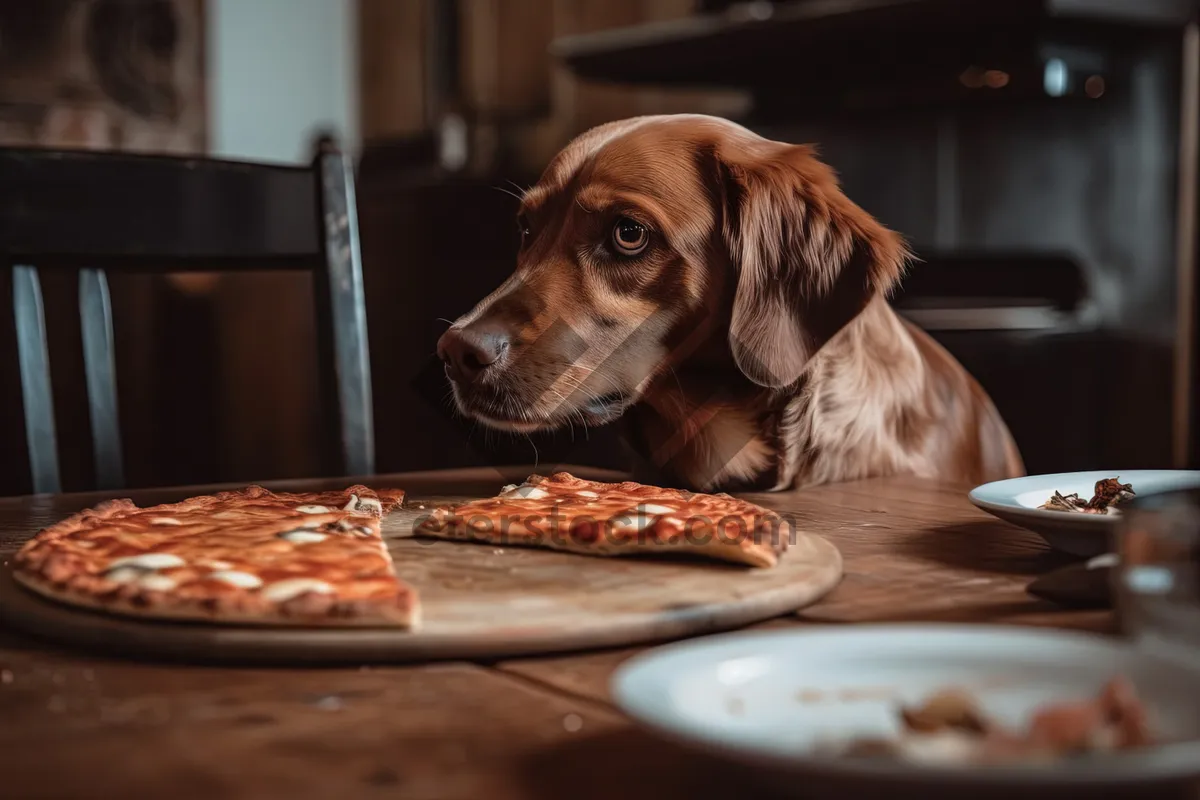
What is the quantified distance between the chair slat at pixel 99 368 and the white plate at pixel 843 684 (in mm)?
1438

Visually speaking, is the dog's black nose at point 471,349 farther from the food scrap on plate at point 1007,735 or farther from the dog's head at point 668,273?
the food scrap on plate at point 1007,735

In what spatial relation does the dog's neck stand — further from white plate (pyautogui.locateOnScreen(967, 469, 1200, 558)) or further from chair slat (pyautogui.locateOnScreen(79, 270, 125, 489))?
chair slat (pyautogui.locateOnScreen(79, 270, 125, 489))

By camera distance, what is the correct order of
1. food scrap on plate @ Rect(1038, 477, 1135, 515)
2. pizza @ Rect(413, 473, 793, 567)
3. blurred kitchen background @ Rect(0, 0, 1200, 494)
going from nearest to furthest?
pizza @ Rect(413, 473, 793, 567) → food scrap on plate @ Rect(1038, 477, 1135, 515) → blurred kitchen background @ Rect(0, 0, 1200, 494)

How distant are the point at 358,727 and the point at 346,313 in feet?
4.42

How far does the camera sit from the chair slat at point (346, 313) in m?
1.97

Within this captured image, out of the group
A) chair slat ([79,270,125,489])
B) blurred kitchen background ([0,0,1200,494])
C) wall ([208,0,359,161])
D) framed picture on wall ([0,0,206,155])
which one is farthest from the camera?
wall ([208,0,359,161])

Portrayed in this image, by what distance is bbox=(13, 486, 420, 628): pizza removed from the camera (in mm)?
818

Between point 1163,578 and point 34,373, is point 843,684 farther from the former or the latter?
point 34,373

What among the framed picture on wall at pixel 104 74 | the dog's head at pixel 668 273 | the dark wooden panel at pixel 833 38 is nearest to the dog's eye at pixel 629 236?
the dog's head at pixel 668 273

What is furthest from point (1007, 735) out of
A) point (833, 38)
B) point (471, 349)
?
point (833, 38)

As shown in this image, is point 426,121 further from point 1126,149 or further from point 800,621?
point 800,621

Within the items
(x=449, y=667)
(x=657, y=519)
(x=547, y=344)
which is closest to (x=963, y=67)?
(x=547, y=344)

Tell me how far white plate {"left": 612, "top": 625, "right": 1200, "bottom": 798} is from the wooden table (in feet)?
0.14

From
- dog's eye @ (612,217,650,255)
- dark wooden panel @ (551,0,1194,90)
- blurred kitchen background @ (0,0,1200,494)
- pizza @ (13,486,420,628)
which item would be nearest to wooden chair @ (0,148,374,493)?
dog's eye @ (612,217,650,255)
